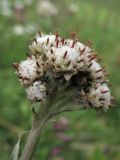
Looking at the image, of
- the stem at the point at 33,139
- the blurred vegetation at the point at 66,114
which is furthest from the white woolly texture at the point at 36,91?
the blurred vegetation at the point at 66,114

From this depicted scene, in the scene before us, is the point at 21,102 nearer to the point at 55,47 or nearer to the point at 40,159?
the point at 40,159

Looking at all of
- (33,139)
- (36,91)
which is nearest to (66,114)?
(33,139)

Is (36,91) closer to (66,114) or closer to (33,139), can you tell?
(33,139)

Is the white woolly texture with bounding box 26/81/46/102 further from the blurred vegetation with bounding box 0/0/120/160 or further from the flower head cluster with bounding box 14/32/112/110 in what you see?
the blurred vegetation with bounding box 0/0/120/160

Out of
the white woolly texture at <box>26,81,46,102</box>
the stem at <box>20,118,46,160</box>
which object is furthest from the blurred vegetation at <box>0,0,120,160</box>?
the white woolly texture at <box>26,81,46,102</box>

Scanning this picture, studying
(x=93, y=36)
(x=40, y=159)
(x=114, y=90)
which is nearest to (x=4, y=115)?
(x=40, y=159)
